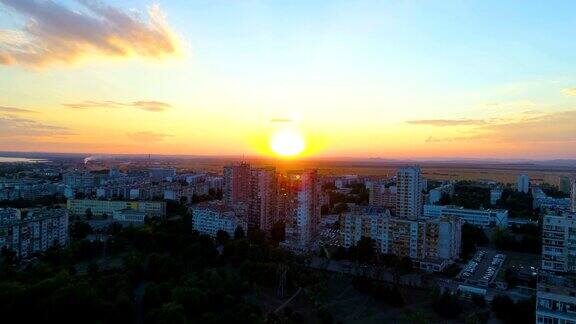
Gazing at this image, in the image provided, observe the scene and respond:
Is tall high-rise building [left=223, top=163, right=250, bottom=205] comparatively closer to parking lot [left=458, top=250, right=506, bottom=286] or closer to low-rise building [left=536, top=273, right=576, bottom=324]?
parking lot [left=458, top=250, right=506, bottom=286]

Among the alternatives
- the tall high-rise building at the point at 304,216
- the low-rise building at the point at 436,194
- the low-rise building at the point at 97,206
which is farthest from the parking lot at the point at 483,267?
the low-rise building at the point at 97,206

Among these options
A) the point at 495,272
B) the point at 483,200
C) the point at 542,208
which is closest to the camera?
the point at 495,272

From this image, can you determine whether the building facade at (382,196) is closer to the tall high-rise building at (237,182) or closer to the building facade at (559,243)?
the tall high-rise building at (237,182)

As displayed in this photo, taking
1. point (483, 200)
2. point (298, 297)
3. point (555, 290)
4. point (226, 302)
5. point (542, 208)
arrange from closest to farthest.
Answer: point (555, 290) < point (226, 302) < point (298, 297) < point (542, 208) < point (483, 200)

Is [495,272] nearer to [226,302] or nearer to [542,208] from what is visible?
[226,302]

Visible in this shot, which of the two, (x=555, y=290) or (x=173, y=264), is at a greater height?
(x=555, y=290)

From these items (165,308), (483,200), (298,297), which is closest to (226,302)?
(165,308)

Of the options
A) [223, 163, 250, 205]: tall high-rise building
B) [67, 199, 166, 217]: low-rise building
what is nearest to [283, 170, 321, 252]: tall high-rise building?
[223, 163, 250, 205]: tall high-rise building

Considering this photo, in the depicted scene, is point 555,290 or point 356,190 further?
point 356,190
